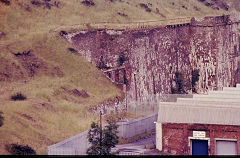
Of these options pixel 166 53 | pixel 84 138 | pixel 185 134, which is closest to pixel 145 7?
pixel 166 53

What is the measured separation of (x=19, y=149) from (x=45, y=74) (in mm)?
13842

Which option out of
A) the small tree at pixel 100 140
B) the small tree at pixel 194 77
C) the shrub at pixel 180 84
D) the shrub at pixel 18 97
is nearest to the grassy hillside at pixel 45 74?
the shrub at pixel 18 97

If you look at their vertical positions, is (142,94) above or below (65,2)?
below

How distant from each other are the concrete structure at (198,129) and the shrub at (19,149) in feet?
29.1

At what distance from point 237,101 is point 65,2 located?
2409 cm

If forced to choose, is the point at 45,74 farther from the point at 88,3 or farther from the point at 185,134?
the point at 88,3

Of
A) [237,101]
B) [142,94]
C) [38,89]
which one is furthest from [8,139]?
[142,94]

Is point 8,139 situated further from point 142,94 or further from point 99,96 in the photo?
point 142,94

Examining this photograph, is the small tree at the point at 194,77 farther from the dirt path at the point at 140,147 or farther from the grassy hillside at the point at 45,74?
the dirt path at the point at 140,147

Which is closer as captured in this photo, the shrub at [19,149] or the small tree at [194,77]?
the shrub at [19,149]

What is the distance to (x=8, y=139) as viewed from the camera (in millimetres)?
31391

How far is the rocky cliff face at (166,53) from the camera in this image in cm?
4988

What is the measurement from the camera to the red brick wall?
113 ft

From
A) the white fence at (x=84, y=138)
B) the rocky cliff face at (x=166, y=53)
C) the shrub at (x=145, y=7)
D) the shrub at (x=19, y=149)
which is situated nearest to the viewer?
the white fence at (x=84, y=138)
